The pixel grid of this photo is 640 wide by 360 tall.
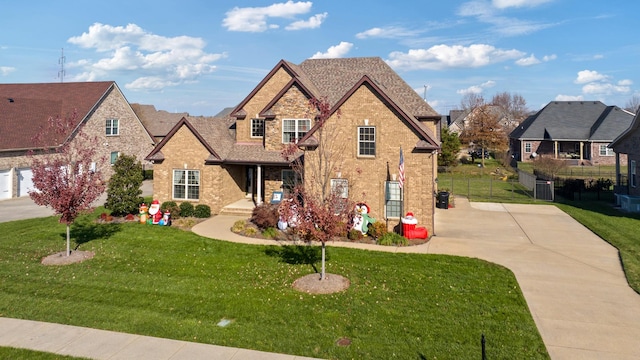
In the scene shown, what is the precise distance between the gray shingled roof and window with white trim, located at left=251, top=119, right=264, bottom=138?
46775 millimetres

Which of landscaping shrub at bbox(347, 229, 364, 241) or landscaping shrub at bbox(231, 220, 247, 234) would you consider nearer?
landscaping shrub at bbox(347, 229, 364, 241)

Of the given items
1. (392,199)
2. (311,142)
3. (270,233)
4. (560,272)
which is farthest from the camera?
(311,142)

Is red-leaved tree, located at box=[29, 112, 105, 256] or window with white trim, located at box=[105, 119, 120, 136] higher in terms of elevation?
window with white trim, located at box=[105, 119, 120, 136]

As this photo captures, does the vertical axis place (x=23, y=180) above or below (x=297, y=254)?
above

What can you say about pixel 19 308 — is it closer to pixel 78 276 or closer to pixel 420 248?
pixel 78 276

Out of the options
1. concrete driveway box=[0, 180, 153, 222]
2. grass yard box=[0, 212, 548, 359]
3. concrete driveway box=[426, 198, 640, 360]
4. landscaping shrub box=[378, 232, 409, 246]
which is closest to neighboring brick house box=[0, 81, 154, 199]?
concrete driveway box=[0, 180, 153, 222]

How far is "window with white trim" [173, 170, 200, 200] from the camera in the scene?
23.9 meters

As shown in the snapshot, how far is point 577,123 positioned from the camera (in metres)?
57.8

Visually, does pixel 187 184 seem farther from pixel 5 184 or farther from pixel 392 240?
pixel 5 184

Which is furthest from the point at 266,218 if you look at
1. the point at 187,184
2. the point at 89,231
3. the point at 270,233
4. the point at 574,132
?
the point at 574,132

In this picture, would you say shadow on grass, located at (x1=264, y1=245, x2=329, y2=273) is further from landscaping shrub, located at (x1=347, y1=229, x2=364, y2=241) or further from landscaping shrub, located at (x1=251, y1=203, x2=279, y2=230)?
landscaping shrub, located at (x1=251, y1=203, x2=279, y2=230)

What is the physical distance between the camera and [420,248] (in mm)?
16500

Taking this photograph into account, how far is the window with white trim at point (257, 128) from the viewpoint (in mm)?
25609

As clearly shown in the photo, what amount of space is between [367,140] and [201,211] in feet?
33.7
